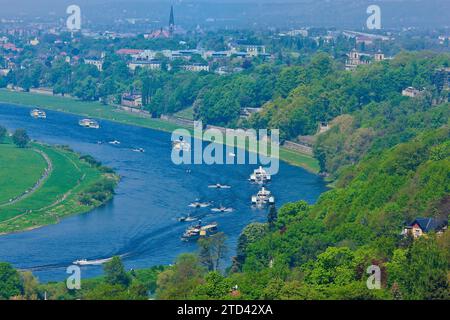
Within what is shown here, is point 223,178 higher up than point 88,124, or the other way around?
point 223,178

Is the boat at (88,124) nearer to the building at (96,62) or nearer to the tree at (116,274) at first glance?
the building at (96,62)

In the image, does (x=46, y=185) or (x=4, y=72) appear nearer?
(x=46, y=185)

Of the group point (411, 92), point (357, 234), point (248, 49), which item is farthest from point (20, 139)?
point (248, 49)

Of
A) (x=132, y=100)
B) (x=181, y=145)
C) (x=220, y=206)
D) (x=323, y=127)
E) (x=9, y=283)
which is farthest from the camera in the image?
(x=132, y=100)

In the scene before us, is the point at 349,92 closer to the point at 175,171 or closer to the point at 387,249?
the point at 175,171

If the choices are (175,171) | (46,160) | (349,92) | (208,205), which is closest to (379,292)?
(208,205)

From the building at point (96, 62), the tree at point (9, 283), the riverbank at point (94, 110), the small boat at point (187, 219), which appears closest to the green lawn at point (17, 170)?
the small boat at point (187, 219)

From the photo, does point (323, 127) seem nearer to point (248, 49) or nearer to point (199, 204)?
point (199, 204)

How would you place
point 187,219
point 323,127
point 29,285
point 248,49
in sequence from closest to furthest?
1. point 29,285
2. point 187,219
3. point 323,127
4. point 248,49
